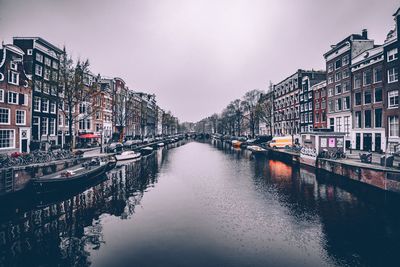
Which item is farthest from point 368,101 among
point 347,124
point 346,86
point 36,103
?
point 36,103

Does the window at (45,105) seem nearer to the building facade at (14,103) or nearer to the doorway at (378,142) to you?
the building facade at (14,103)

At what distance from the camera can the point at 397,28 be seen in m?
36.9

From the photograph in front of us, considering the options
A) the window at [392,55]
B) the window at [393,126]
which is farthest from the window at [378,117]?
the window at [392,55]

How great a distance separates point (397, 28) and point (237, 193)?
37970 mm

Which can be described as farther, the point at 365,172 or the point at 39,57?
the point at 39,57

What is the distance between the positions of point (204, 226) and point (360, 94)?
46325 mm

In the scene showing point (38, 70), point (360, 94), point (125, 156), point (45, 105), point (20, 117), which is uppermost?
point (38, 70)

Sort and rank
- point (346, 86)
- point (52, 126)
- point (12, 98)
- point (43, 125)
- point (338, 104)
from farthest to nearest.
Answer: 1. point (338, 104)
2. point (346, 86)
3. point (52, 126)
4. point (43, 125)
5. point (12, 98)

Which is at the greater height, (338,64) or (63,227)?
(338,64)

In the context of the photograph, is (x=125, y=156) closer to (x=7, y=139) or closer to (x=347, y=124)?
(x=7, y=139)

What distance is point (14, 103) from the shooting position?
36.3m

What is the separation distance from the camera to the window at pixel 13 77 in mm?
35594

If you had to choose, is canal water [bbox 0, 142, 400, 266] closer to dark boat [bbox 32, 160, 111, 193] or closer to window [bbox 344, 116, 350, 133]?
dark boat [bbox 32, 160, 111, 193]

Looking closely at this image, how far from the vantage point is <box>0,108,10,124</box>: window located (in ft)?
113
